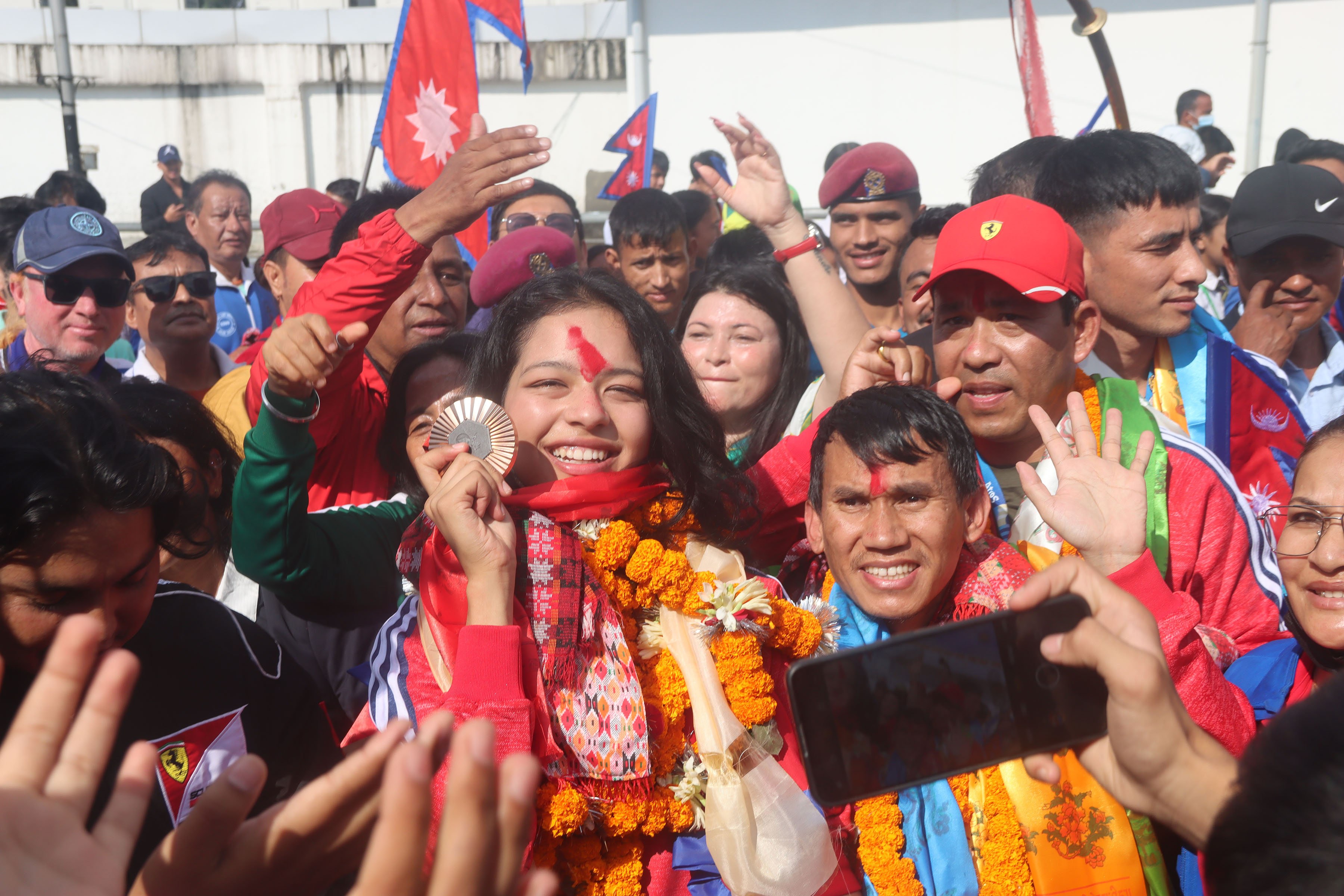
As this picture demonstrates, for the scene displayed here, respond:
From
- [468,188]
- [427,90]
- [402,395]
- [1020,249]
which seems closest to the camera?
[1020,249]

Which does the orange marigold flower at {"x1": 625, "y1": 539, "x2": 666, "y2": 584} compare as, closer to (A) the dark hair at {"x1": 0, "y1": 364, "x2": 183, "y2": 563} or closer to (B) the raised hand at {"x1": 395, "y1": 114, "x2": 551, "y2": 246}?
(A) the dark hair at {"x1": 0, "y1": 364, "x2": 183, "y2": 563}

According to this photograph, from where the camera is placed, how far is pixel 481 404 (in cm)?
203

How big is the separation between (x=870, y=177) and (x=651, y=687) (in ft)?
10.7

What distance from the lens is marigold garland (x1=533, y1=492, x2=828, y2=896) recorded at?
1.90 meters

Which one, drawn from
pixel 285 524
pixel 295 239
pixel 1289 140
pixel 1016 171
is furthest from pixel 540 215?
pixel 1289 140

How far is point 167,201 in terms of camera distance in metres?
10.4

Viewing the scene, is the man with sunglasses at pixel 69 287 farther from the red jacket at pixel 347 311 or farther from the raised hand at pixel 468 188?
the raised hand at pixel 468 188

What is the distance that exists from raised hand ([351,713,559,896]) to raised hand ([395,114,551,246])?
1904mm

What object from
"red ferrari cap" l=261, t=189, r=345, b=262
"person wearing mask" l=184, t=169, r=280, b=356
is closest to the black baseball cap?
"red ferrari cap" l=261, t=189, r=345, b=262

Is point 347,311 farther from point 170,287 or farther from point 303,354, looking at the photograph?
point 170,287

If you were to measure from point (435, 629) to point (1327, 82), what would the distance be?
664 inches

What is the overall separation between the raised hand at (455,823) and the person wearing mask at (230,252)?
6281mm

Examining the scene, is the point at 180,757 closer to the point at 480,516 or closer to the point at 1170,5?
the point at 480,516

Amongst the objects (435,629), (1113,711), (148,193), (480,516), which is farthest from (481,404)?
(148,193)
